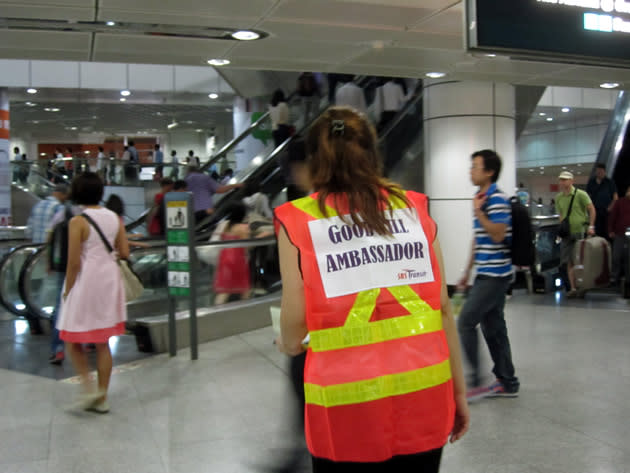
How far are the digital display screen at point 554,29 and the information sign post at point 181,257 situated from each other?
10.0 ft

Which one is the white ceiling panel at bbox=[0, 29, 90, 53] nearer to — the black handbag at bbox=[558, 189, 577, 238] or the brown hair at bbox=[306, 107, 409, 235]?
the brown hair at bbox=[306, 107, 409, 235]

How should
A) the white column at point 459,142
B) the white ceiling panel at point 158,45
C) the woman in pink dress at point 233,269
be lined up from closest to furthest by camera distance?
1. the white ceiling panel at point 158,45
2. the woman in pink dress at point 233,269
3. the white column at point 459,142

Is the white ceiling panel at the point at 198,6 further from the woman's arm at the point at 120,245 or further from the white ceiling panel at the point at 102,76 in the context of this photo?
the white ceiling panel at the point at 102,76

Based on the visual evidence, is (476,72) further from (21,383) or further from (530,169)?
Answer: (530,169)

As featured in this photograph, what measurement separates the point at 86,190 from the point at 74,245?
0.43 meters

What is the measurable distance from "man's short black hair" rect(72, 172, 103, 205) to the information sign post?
1.43 meters

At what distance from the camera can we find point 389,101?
12797 millimetres

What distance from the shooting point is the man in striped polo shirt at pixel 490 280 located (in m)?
4.43

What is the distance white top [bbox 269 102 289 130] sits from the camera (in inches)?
566

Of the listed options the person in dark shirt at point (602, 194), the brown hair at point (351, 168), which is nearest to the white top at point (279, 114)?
the person in dark shirt at point (602, 194)

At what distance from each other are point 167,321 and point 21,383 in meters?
1.51

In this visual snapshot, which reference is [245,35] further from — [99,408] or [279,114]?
[279,114]

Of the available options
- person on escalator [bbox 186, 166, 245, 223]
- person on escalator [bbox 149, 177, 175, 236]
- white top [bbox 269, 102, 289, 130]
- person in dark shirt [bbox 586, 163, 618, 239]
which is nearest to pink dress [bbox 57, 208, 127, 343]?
person on escalator [bbox 149, 177, 175, 236]

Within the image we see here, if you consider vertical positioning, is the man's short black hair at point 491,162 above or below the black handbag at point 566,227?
above
